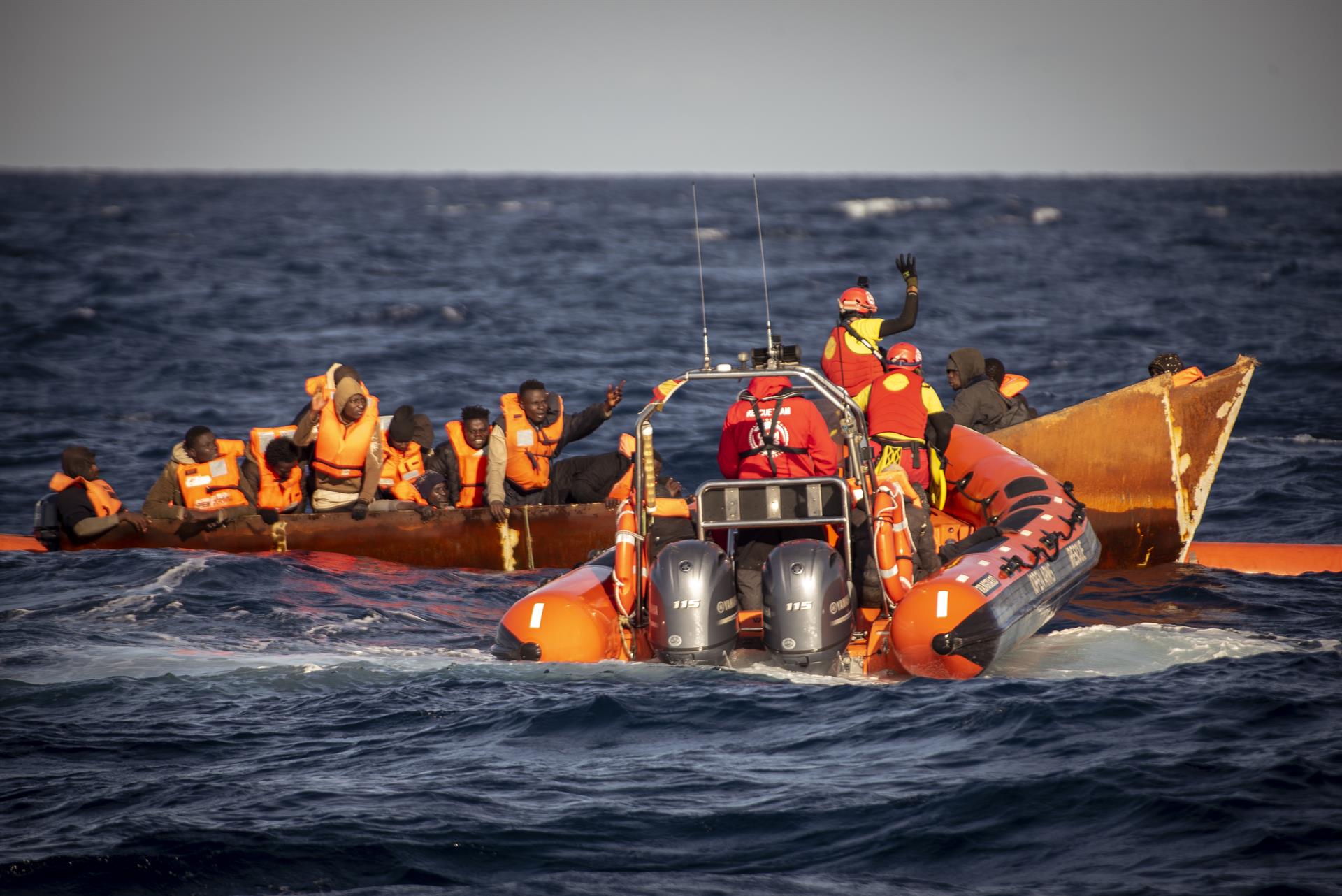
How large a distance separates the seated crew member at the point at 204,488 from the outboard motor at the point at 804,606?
16.4 ft

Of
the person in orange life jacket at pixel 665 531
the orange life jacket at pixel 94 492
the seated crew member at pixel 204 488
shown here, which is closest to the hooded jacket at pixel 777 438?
the person in orange life jacket at pixel 665 531

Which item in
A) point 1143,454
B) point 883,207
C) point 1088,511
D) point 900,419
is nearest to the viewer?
point 900,419

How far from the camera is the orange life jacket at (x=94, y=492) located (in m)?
10.7

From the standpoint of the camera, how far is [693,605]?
717cm

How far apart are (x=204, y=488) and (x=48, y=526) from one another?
3.90 ft

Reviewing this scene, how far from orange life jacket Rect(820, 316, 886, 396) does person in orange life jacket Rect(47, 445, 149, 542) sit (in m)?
5.04

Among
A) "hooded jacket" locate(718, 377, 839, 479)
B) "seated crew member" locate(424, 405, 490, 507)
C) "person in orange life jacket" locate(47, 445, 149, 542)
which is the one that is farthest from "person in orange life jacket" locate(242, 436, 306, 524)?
"hooded jacket" locate(718, 377, 839, 479)

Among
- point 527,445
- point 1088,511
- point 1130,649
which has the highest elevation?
point 527,445

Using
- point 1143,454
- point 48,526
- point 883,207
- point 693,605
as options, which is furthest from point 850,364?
point 883,207

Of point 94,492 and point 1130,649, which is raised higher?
point 94,492

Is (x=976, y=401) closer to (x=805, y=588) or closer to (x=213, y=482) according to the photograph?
(x=805, y=588)

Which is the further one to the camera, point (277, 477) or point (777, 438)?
point (277, 477)

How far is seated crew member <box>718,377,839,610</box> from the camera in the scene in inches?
305

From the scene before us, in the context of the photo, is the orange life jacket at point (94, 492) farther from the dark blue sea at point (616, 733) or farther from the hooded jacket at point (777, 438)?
the hooded jacket at point (777, 438)
